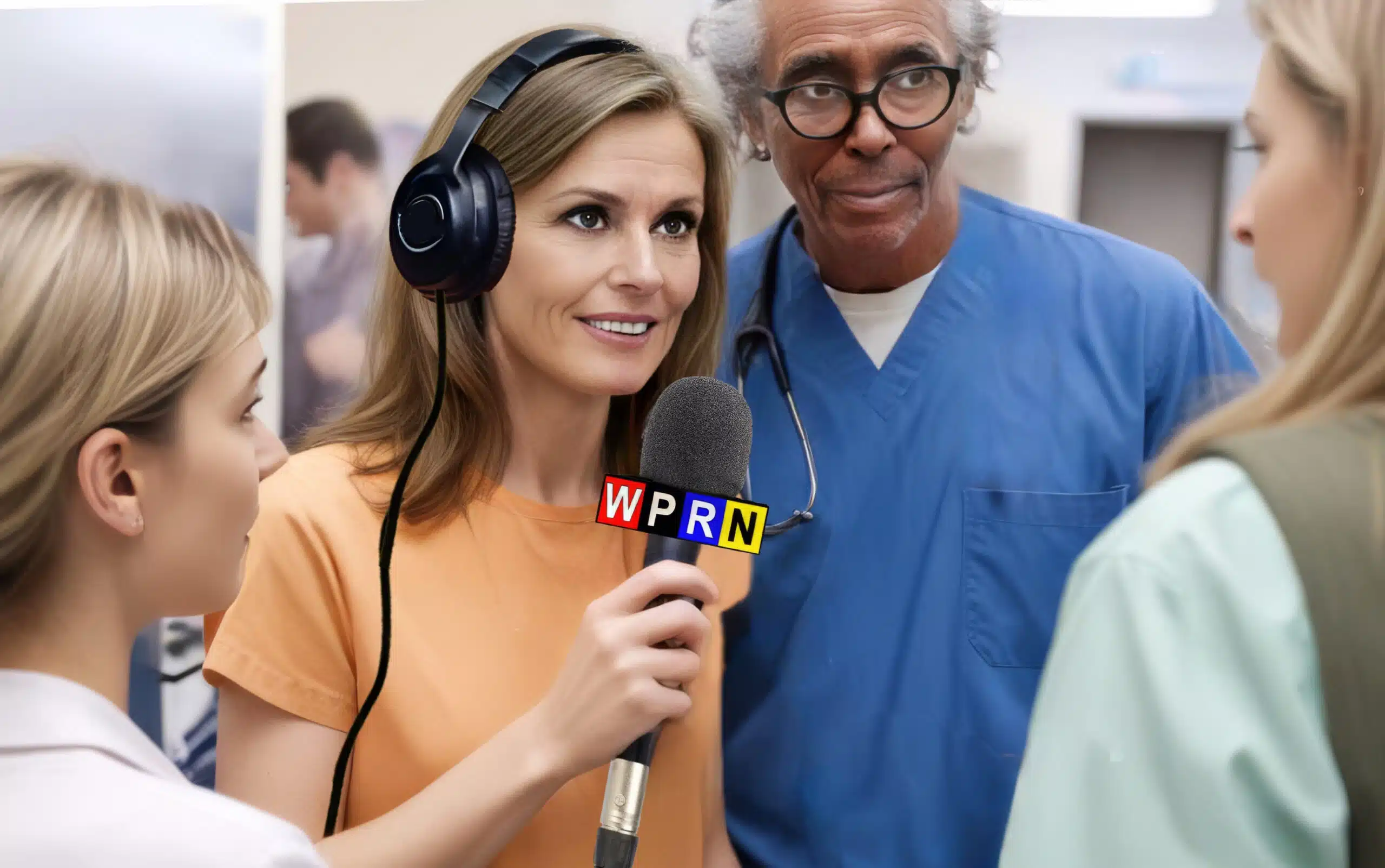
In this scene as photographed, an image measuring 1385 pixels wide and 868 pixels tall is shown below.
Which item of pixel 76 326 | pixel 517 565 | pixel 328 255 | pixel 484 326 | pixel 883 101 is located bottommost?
pixel 517 565

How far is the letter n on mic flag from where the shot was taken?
81 centimetres

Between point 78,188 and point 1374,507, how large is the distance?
0.65 metres

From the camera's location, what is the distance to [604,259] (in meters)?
0.96

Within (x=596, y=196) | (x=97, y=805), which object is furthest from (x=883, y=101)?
(x=97, y=805)

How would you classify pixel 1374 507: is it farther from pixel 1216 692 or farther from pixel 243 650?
pixel 243 650

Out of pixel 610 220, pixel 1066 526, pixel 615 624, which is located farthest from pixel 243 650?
→ pixel 1066 526

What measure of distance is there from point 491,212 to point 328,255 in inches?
21.2

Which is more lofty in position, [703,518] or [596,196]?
[596,196]

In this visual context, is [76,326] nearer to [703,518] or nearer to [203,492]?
[203,492]

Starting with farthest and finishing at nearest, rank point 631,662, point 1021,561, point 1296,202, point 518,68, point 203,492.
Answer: point 1021,561
point 518,68
point 631,662
point 203,492
point 1296,202

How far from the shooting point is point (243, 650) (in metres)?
0.90

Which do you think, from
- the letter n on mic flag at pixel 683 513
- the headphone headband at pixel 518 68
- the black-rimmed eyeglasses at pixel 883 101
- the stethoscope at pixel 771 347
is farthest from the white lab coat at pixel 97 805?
the black-rimmed eyeglasses at pixel 883 101

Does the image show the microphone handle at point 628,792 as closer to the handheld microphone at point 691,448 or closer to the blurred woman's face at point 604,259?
the handheld microphone at point 691,448

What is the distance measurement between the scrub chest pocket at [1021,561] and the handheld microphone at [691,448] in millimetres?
278
